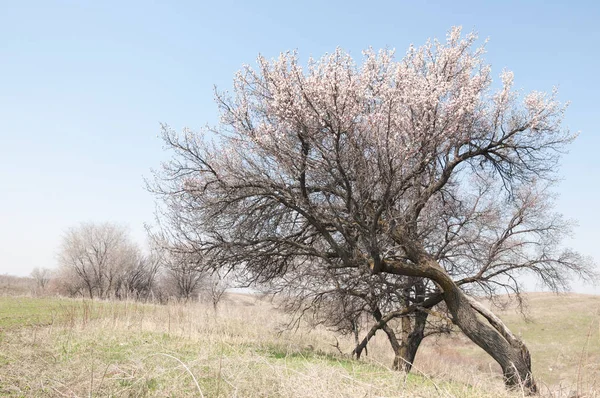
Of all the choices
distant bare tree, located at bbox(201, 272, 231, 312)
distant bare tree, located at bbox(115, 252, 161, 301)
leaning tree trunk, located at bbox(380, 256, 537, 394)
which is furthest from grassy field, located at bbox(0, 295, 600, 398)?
distant bare tree, located at bbox(115, 252, 161, 301)

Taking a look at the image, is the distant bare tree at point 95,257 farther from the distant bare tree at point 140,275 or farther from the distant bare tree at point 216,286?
the distant bare tree at point 216,286

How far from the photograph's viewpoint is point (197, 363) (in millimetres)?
5980

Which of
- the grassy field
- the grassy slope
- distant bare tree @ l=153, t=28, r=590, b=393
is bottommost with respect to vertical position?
the grassy slope

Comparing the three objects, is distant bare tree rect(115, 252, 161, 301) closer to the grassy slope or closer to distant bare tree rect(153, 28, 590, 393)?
the grassy slope

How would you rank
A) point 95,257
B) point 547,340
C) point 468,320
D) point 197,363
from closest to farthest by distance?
point 197,363 → point 468,320 → point 547,340 → point 95,257

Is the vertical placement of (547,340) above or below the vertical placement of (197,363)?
below

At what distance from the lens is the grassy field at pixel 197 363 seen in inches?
190

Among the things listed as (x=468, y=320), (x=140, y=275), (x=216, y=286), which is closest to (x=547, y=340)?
(x=216, y=286)

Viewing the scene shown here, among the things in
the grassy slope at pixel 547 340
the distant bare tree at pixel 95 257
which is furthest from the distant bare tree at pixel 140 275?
the grassy slope at pixel 547 340

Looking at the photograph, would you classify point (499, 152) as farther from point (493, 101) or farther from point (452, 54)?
point (452, 54)

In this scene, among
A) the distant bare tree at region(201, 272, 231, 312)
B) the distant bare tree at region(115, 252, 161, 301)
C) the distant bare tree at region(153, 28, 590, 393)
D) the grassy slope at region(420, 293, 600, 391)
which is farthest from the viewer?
the distant bare tree at region(115, 252, 161, 301)

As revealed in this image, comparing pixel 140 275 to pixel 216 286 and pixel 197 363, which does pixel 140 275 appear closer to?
pixel 216 286

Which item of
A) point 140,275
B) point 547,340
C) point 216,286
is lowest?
point 547,340

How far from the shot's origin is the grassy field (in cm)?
482
